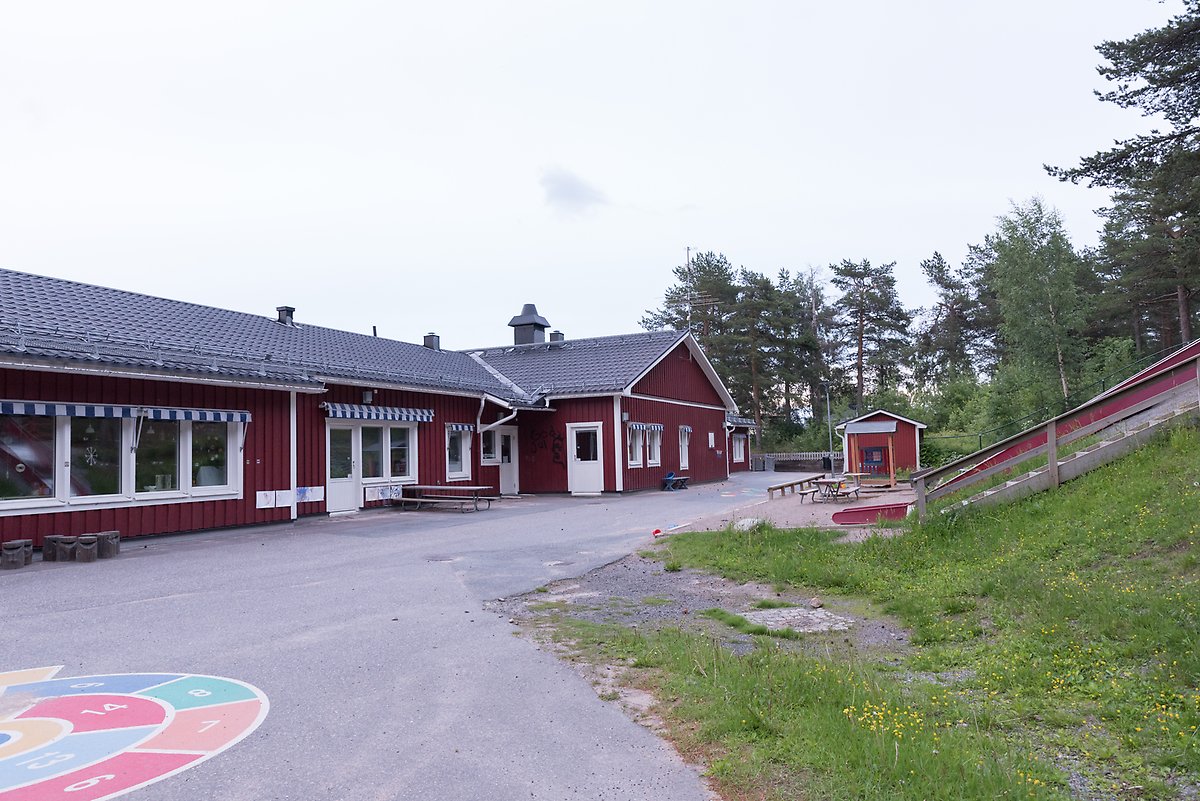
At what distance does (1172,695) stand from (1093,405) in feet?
20.3

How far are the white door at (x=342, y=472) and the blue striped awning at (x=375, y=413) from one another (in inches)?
18.3

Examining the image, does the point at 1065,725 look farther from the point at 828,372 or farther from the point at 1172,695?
the point at 828,372

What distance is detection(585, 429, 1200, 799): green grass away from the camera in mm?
3441

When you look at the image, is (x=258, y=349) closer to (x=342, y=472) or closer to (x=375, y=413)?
(x=375, y=413)

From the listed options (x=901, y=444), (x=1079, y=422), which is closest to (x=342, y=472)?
(x=1079, y=422)

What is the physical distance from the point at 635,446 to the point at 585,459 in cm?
196

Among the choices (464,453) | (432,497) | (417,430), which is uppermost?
(417,430)

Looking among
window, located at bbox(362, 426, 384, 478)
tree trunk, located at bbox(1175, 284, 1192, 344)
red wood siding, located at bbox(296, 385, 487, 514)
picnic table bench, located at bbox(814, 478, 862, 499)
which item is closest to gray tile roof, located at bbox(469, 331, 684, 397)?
red wood siding, located at bbox(296, 385, 487, 514)

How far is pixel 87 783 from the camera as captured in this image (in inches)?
141

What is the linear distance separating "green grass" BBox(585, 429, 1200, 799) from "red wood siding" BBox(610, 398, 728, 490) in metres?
15.6

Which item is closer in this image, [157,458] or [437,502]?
[157,458]

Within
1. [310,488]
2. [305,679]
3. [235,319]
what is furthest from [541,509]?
[305,679]

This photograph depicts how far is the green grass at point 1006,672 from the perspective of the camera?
135 inches

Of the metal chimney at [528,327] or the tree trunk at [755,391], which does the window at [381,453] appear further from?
the tree trunk at [755,391]
